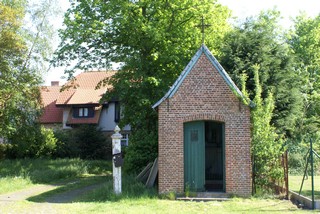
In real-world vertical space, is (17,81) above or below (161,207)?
above

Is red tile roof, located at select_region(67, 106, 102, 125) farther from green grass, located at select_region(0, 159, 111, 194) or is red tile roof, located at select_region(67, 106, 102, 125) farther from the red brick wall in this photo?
the red brick wall

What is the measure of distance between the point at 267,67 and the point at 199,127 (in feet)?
22.1

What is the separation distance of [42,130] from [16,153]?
2.85 metres

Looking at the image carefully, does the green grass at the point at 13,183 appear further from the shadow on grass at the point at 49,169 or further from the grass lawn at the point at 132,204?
the shadow on grass at the point at 49,169

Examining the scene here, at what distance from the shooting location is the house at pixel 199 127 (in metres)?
14.2

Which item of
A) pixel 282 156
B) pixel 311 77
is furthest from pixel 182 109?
pixel 311 77

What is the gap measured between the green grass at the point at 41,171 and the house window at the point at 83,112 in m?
9.56

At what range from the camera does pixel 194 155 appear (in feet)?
47.7

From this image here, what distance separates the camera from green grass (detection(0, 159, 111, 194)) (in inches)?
762

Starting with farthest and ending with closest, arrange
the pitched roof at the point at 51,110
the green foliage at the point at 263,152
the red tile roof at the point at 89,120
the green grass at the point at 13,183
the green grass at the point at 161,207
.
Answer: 1. the pitched roof at the point at 51,110
2. the red tile roof at the point at 89,120
3. the green grass at the point at 13,183
4. the green foliage at the point at 263,152
5. the green grass at the point at 161,207

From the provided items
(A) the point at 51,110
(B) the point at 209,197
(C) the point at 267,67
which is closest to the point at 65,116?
(A) the point at 51,110

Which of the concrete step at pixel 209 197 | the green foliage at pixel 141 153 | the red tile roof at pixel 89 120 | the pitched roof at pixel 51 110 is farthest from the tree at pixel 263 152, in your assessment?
the pitched roof at pixel 51 110

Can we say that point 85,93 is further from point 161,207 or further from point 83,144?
point 161,207

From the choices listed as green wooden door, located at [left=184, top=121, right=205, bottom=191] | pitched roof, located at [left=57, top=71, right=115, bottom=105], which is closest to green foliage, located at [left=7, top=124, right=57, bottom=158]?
pitched roof, located at [left=57, top=71, right=115, bottom=105]
